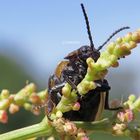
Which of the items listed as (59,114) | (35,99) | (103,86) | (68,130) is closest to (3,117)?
(35,99)

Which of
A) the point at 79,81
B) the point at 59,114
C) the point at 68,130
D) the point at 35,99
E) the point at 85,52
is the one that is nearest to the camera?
the point at 68,130

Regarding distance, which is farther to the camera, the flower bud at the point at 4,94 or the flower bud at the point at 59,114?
the flower bud at the point at 4,94

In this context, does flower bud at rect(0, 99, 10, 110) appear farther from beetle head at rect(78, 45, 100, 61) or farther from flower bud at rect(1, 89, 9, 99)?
beetle head at rect(78, 45, 100, 61)

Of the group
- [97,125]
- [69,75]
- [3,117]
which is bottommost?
[97,125]

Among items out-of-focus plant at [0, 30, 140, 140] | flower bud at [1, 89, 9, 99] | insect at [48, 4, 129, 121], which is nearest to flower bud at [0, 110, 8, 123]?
out-of-focus plant at [0, 30, 140, 140]

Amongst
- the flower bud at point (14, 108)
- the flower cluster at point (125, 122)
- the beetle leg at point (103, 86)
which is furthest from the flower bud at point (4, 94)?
the flower cluster at point (125, 122)

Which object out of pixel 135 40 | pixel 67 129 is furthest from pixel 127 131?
pixel 135 40

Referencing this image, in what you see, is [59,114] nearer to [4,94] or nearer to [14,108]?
[14,108]

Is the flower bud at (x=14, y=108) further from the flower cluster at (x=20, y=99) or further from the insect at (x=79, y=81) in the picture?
the insect at (x=79, y=81)
